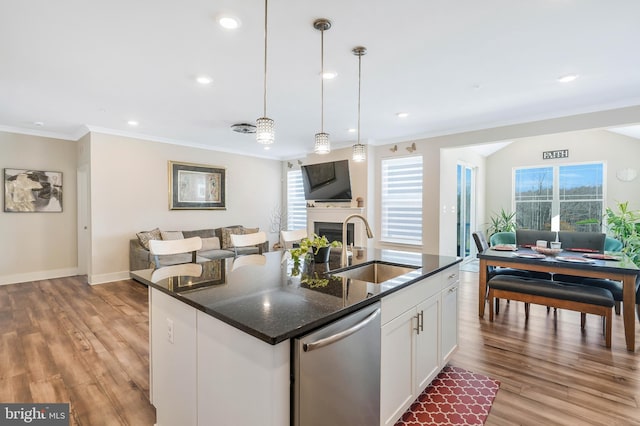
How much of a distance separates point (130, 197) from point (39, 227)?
1.55 m

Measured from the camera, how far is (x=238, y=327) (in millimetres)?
1144

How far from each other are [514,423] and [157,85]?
414 centimetres

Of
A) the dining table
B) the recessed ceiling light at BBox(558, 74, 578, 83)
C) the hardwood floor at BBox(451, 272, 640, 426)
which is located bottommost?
the hardwood floor at BBox(451, 272, 640, 426)

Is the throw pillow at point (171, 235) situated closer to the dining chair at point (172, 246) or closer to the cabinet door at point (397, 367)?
the dining chair at point (172, 246)

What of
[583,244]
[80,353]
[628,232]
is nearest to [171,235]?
[80,353]

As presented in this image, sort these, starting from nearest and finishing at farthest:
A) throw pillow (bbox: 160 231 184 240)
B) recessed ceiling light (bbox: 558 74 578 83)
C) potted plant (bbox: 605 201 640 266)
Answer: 1. recessed ceiling light (bbox: 558 74 578 83)
2. potted plant (bbox: 605 201 640 266)
3. throw pillow (bbox: 160 231 184 240)

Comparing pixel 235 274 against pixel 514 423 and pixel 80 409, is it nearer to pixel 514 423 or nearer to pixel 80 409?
pixel 80 409

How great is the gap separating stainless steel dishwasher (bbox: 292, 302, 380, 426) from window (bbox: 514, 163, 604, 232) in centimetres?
655

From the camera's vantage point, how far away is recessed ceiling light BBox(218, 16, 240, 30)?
6.95ft

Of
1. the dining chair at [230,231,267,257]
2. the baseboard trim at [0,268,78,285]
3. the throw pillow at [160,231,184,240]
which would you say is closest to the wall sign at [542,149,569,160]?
the dining chair at [230,231,267,257]

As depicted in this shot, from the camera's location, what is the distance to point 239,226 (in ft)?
22.6

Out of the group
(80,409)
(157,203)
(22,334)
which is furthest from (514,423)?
(157,203)

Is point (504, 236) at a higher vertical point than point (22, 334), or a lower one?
higher

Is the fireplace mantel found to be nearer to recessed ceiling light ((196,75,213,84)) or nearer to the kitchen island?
recessed ceiling light ((196,75,213,84))
